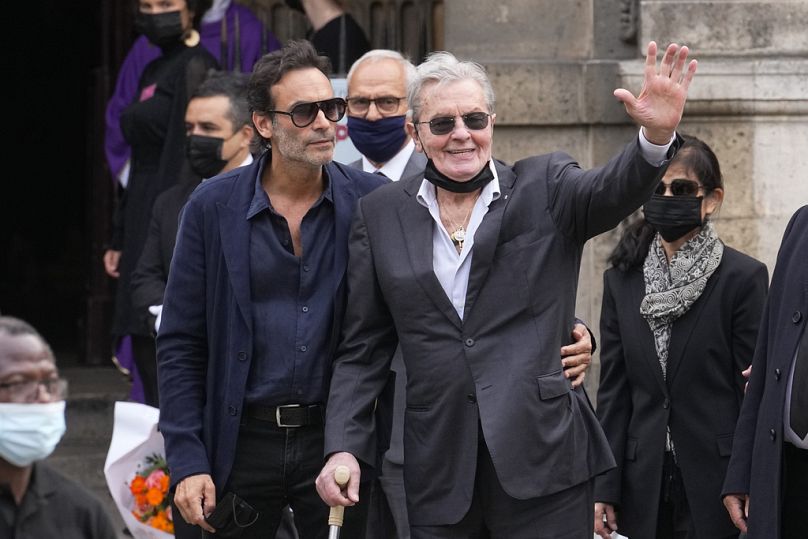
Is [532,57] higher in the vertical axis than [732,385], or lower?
higher

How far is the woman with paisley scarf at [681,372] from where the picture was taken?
5.90 metres

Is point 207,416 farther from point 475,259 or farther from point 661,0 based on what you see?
point 661,0

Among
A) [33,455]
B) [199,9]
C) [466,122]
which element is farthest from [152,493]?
[199,9]

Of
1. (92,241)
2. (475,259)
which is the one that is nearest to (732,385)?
(475,259)

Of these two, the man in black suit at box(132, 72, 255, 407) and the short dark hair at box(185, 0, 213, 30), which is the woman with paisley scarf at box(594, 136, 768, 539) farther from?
the short dark hair at box(185, 0, 213, 30)

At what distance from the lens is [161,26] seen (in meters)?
7.96

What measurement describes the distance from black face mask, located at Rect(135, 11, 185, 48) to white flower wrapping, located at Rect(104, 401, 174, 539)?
7.36ft

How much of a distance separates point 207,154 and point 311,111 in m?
1.79

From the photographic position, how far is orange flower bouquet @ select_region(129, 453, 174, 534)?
631 centimetres

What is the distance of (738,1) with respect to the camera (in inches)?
315

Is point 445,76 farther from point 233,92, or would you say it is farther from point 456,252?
point 233,92

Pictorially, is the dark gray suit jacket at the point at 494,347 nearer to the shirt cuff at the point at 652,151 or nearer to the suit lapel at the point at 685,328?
the shirt cuff at the point at 652,151

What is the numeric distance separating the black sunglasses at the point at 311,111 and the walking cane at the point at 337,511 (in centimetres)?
106

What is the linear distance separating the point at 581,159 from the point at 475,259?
3411 mm
